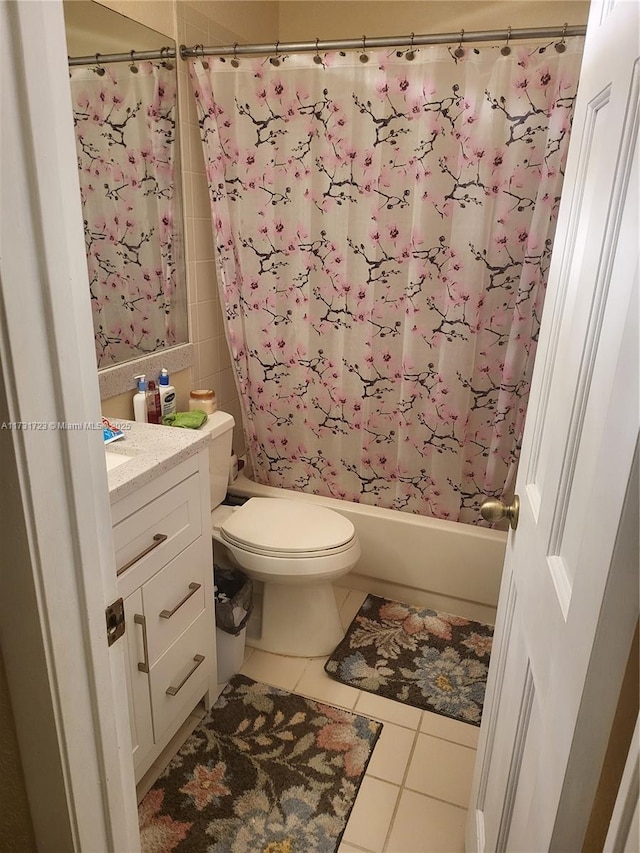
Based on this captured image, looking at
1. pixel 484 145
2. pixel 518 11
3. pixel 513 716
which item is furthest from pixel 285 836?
pixel 518 11

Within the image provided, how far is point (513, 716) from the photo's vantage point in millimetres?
1002

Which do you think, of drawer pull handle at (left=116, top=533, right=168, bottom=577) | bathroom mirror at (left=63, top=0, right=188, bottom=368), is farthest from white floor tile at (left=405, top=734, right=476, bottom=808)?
bathroom mirror at (left=63, top=0, right=188, bottom=368)

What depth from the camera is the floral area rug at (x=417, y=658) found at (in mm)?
1897

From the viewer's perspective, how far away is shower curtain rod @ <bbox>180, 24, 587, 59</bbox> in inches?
66.4

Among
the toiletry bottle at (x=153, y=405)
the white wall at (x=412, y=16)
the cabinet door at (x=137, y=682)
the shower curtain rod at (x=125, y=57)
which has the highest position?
the white wall at (x=412, y=16)

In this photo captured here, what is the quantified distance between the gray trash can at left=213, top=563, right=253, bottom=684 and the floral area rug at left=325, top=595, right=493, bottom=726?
Answer: 1.07 feet

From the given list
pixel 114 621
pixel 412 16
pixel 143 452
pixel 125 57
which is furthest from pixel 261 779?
pixel 412 16

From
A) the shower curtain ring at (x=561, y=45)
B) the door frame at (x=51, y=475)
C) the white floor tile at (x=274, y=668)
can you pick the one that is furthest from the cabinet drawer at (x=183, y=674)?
the shower curtain ring at (x=561, y=45)

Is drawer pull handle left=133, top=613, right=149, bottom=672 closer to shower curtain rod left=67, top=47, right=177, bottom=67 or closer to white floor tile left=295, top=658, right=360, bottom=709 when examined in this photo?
white floor tile left=295, top=658, right=360, bottom=709

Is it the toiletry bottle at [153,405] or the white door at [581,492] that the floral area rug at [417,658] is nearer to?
the white door at [581,492]

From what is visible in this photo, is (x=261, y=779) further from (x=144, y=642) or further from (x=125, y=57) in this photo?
(x=125, y=57)

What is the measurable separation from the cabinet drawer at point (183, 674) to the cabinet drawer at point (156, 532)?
10.8 inches

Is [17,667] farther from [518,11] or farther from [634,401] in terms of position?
[518,11]

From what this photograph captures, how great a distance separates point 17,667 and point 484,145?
1.86 metres
